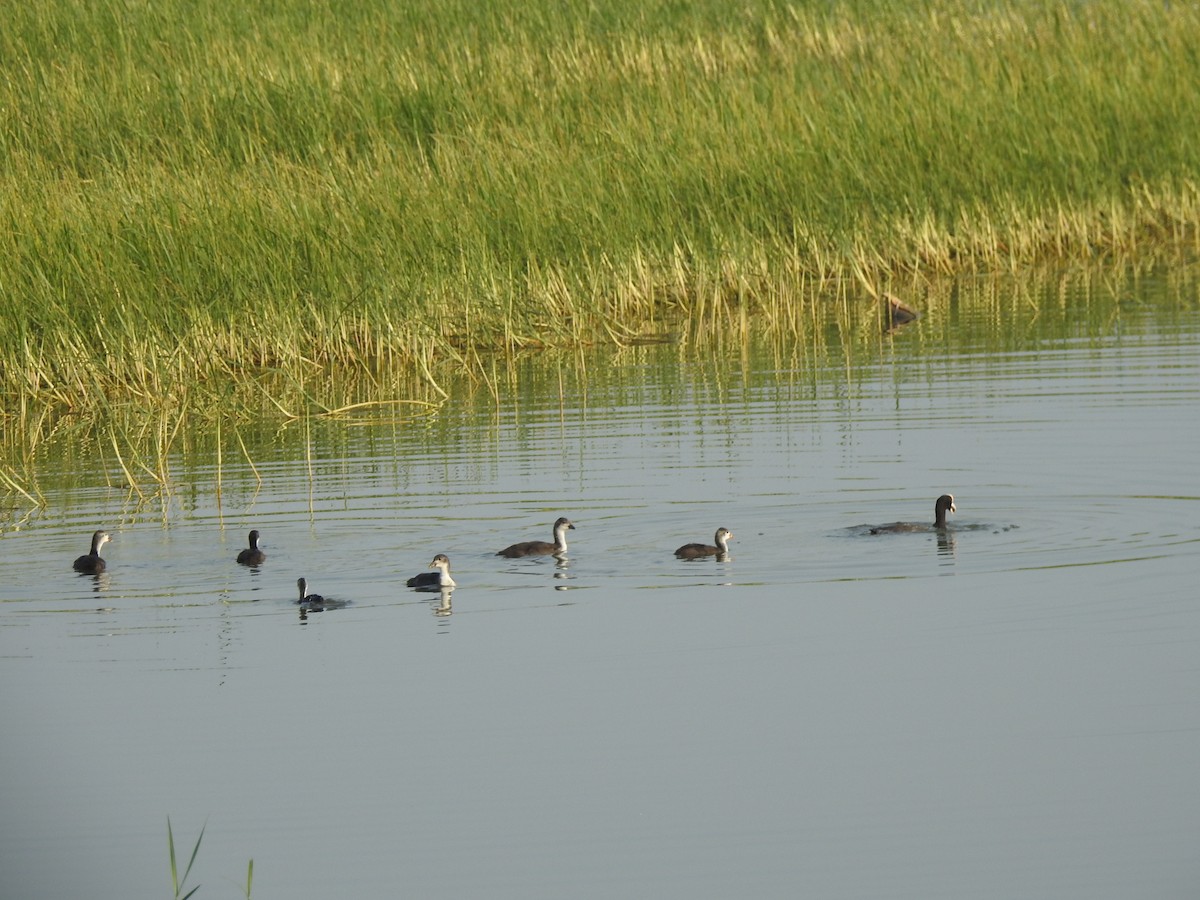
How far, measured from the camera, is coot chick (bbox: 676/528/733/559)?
11.2 meters

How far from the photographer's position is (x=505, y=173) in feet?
67.5

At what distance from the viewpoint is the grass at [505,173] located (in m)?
17.7

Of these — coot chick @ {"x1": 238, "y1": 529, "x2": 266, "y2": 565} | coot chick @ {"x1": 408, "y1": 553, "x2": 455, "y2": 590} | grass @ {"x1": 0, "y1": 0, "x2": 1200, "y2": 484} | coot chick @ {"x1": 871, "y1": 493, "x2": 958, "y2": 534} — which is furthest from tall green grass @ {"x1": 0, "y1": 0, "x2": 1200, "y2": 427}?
coot chick @ {"x1": 871, "y1": 493, "x2": 958, "y2": 534}

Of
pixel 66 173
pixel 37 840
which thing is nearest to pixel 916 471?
pixel 37 840

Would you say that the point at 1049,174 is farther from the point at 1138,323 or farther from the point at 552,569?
the point at 552,569

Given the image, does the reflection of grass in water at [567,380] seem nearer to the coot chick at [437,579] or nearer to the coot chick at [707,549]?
the coot chick at [437,579]

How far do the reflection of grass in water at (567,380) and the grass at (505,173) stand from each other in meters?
→ 0.16

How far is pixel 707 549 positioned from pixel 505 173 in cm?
999

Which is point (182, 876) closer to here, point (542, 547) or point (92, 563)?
point (542, 547)

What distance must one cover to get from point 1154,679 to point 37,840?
437 centimetres

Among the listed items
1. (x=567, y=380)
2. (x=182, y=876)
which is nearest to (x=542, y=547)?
(x=182, y=876)

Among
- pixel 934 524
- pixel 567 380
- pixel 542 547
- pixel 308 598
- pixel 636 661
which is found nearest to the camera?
pixel 636 661

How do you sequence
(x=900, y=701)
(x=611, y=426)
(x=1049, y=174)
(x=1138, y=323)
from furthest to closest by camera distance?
(x=1049, y=174), (x=1138, y=323), (x=611, y=426), (x=900, y=701)

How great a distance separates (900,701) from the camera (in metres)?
8.23
